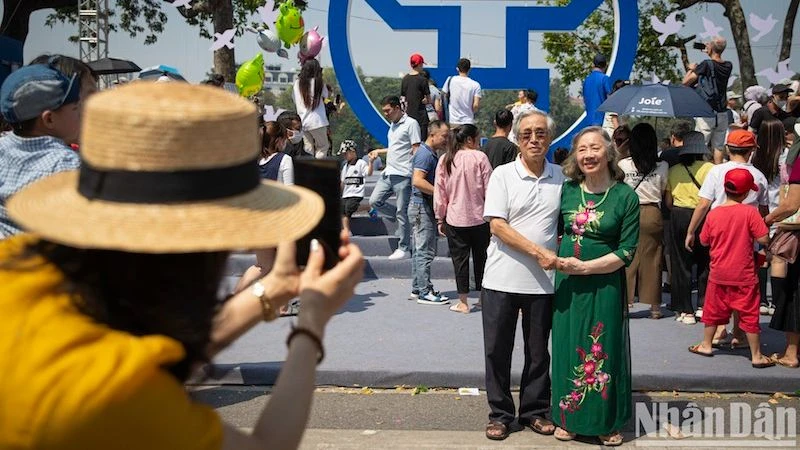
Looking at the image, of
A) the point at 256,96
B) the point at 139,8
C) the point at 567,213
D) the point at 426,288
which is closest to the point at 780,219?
the point at 567,213

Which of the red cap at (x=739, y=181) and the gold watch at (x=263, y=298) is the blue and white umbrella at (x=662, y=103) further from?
the gold watch at (x=263, y=298)

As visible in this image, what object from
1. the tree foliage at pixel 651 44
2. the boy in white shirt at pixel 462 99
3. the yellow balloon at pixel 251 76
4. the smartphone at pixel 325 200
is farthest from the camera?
the tree foliage at pixel 651 44

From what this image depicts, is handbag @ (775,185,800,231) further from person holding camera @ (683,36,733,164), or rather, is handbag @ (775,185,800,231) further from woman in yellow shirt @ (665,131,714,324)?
person holding camera @ (683,36,733,164)

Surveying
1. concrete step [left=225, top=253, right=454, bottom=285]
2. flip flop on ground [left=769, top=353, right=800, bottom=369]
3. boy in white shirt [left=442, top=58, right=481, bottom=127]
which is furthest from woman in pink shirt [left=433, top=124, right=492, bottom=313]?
boy in white shirt [left=442, top=58, right=481, bottom=127]

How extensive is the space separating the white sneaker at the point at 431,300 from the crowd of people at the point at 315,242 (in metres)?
0.02

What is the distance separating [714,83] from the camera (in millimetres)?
10828

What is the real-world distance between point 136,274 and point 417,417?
4.28 metres

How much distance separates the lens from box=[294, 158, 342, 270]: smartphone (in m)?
1.86

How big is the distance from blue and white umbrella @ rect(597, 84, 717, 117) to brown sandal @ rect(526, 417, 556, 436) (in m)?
4.17

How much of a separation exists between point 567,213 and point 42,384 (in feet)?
13.5

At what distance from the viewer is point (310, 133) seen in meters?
10.4

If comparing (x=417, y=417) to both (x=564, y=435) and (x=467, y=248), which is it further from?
(x=467, y=248)

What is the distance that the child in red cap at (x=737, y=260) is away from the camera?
20.7 ft

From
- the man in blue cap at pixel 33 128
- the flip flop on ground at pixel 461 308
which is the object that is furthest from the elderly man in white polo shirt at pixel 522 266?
the flip flop on ground at pixel 461 308
